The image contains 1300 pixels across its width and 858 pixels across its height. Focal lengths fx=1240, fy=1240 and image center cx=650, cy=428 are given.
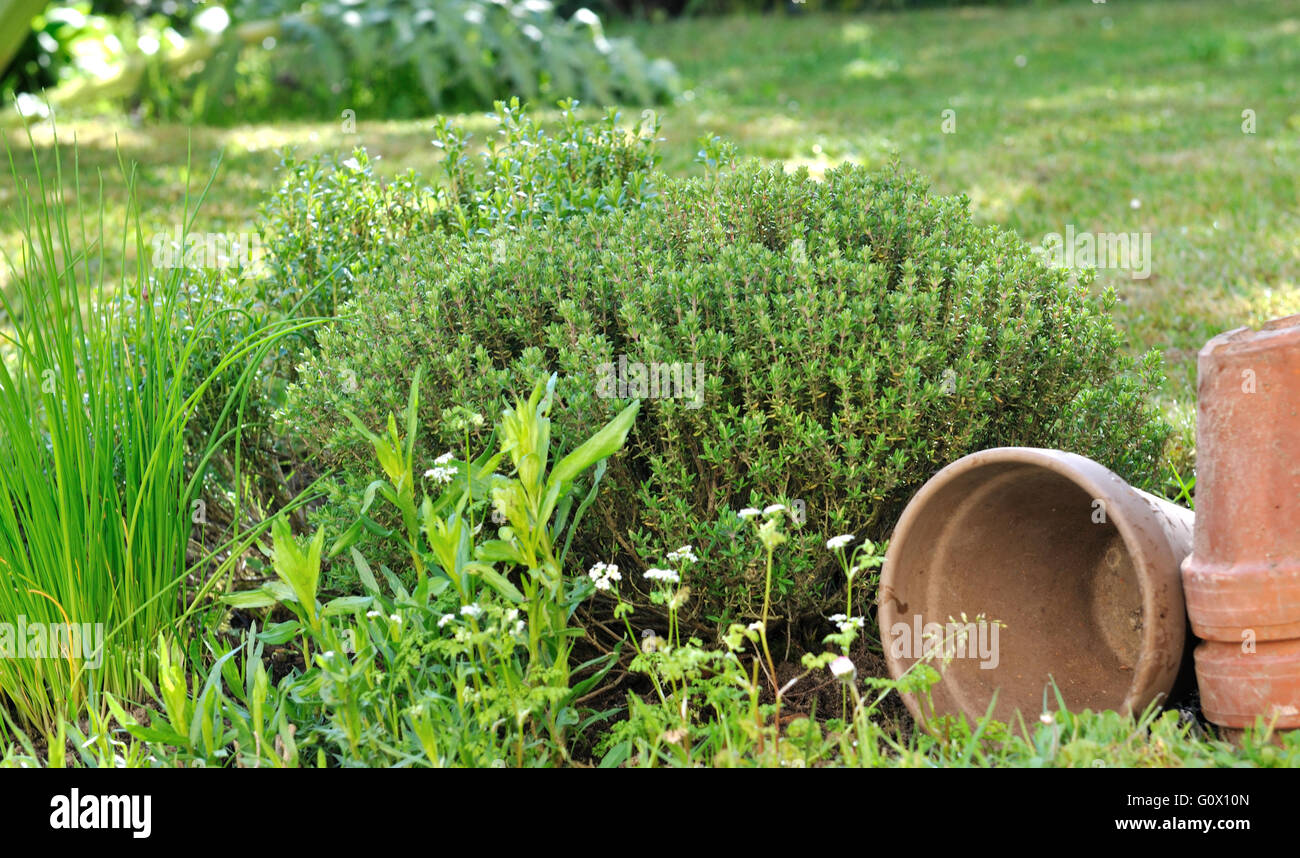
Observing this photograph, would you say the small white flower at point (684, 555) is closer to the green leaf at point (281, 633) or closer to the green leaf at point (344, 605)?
the green leaf at point (344, 605)

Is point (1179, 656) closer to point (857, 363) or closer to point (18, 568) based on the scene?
point (857, 363)

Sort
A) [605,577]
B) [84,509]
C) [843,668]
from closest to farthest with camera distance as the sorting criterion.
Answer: [843,668] < [605,577] < [84,509]

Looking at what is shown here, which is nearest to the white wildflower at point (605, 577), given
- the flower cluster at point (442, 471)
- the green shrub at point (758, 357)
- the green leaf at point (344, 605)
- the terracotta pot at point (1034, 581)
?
the green shrub at point (758, 357)

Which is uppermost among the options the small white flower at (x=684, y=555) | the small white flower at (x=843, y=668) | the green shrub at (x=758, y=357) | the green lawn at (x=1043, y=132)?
the green lawn at (x=1043, y=132)

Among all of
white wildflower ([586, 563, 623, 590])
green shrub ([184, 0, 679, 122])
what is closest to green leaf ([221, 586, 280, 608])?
white wildflower ([586, 563, 623, 590])

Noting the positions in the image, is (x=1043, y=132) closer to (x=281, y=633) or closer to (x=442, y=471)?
(x=442, y=471)

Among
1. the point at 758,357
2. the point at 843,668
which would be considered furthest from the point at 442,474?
the point at 843,668

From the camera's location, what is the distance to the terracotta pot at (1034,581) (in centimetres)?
229

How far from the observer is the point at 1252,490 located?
7.04 feet

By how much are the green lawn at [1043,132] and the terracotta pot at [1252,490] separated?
1418mm

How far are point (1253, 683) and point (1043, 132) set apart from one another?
6.05 metres

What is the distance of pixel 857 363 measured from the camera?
2518mm

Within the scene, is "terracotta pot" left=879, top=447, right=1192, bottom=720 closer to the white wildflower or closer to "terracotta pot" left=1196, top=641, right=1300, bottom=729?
"terracotta pot" left=1196, top=641, right=1300, bottom=729

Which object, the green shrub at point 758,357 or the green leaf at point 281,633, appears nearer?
the green leaf at point 281,633
